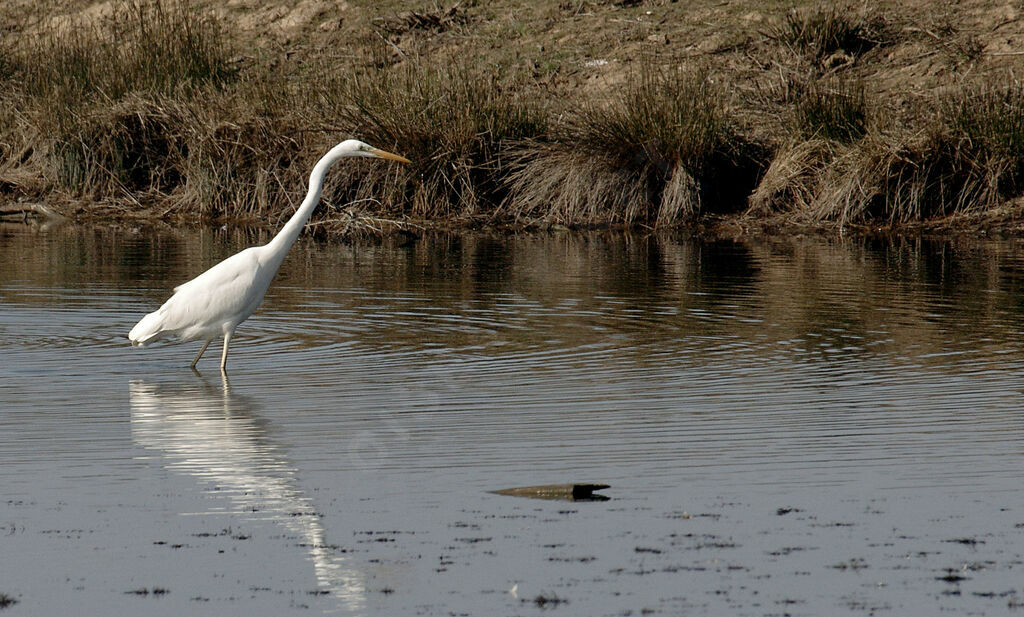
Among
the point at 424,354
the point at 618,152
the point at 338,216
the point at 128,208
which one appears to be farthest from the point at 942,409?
the point at 128,208

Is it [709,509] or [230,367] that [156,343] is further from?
[709,509]

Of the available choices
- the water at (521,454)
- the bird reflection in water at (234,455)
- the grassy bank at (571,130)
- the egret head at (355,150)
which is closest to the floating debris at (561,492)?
the water at (521,454)

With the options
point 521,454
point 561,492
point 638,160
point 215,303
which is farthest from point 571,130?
point 561,492

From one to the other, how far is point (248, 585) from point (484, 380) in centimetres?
415

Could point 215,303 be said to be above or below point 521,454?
above

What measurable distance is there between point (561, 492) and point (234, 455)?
1727mm

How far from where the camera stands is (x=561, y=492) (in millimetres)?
5797

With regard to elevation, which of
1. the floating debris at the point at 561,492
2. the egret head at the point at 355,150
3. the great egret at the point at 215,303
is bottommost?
the floating debris at the point at 561,492

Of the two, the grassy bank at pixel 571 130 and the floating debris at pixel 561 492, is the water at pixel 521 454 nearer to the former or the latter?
the floating debris at pixel 561 492

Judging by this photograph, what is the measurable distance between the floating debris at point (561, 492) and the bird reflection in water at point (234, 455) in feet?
2.73

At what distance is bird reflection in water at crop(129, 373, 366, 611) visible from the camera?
5.02m

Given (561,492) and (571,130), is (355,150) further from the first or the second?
(571,130)

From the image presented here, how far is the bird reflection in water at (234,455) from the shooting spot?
198 inches

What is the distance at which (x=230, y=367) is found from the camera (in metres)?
9.71
